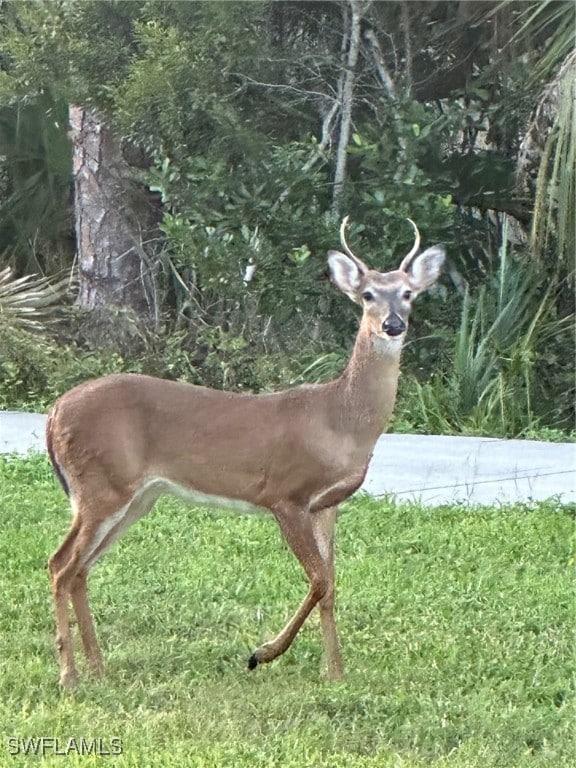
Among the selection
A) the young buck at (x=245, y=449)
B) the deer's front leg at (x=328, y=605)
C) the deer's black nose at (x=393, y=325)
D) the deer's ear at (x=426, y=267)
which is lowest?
the deer's front leg at (x=328, y=605)

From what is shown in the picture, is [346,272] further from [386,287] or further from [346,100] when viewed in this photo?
[346,100]

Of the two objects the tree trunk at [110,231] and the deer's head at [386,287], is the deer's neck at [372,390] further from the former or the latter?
the tree trunk at [110,231]

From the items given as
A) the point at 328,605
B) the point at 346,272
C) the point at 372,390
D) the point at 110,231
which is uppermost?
the point at 346,272

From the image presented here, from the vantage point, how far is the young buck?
434cm


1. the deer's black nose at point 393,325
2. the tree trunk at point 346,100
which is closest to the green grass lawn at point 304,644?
the deer's black nose at point 393,325

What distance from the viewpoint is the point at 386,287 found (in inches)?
171

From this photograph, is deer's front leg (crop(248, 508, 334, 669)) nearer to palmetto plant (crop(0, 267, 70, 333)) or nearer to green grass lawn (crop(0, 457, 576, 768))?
green grass lawn (crop(0, 457, 576, 768))

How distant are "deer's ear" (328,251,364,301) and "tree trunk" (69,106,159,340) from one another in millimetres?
6316

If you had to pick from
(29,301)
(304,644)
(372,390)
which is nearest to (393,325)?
(372,390)

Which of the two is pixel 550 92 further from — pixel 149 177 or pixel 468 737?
pixel 468 737

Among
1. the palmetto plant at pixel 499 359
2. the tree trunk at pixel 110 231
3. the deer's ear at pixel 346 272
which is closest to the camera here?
the deer's ear at pixel 346 272

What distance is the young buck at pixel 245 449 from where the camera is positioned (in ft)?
14.2

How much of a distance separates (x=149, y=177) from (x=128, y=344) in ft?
5.07

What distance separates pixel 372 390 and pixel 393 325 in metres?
0.28
